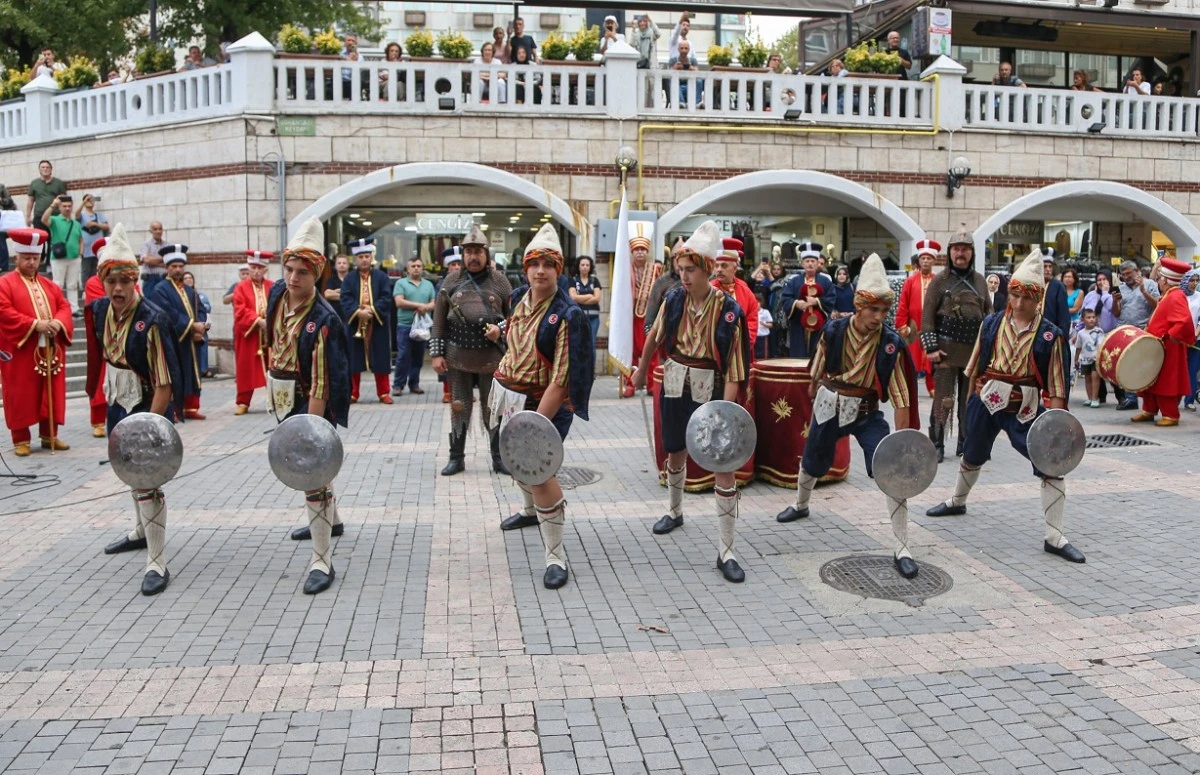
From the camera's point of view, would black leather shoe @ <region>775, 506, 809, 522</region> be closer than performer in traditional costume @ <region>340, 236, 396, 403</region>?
Yes

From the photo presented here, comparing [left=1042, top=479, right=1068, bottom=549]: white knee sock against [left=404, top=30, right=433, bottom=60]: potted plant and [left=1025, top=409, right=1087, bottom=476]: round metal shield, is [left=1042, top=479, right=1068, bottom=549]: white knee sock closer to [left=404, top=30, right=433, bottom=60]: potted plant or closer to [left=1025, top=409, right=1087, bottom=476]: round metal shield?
[left=1025, top=409, right=1087, bottom=476]: round metal shield

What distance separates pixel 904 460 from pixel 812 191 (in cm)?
1314

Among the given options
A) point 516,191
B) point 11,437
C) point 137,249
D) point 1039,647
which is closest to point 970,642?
point 1039,647

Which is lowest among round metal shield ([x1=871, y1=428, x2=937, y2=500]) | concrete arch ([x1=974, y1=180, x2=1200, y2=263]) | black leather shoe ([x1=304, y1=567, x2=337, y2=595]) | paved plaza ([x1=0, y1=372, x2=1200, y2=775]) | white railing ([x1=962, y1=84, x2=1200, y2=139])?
paved plaza ([x1=0, y1=372, x2=1200, y2=775])

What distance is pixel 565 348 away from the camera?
645 centimetres

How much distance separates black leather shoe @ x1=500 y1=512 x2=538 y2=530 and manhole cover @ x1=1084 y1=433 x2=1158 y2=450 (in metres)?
6.44

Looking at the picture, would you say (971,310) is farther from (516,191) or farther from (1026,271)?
(516,191)

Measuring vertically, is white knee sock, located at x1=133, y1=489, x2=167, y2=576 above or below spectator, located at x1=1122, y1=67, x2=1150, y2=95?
below

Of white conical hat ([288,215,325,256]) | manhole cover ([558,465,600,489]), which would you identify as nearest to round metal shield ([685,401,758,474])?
white conical hat ([288,215,325,256])

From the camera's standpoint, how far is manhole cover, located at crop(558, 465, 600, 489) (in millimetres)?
9102

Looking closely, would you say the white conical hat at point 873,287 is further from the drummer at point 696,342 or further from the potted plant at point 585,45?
the potted plant at point 585,45

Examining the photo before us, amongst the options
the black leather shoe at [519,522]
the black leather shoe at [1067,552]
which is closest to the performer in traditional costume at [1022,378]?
the black leather shoe at [1067,552]

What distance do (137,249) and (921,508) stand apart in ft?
48.9

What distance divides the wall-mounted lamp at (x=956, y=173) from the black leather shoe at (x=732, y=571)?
13676 millimetres
